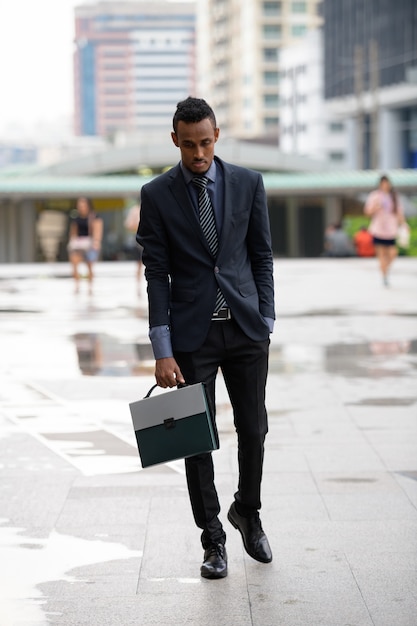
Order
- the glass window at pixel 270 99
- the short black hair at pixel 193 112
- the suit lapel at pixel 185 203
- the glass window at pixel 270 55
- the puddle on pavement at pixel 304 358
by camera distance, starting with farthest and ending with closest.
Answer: the glass window at pixel 270 99
the glass window at pixel 270 55
the puddle on pavement at pixel 304 358
the suit lapel at pixel 185 203
the short black hair at pixel 193 112

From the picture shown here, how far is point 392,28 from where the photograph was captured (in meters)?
81.6

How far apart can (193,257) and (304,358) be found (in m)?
7.59

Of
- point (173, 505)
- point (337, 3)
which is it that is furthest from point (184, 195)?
point (337, 3)

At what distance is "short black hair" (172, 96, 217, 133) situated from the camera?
4.68 meters

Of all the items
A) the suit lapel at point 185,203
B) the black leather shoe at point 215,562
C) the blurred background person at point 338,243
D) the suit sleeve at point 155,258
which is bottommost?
the blurred background person at point 338,243

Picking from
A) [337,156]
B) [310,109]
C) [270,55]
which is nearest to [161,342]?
[337,156]

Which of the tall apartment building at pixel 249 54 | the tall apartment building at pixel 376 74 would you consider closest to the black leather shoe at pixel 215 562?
the tall apartment building at pixel 376 74

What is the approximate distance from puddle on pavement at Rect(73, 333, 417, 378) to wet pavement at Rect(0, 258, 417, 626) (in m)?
0.03

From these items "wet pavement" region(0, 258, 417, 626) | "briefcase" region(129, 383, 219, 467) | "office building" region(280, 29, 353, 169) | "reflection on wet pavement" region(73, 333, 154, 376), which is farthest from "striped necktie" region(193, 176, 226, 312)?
"office building" region(280, 29, 353, 169)

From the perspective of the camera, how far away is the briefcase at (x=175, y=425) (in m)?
4.76

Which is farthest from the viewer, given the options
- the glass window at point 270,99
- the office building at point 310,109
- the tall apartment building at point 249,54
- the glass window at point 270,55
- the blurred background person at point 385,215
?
the glass window at point 270,99

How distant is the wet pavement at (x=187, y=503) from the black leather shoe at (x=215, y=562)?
4cm

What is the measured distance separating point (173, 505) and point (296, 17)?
14991 cm

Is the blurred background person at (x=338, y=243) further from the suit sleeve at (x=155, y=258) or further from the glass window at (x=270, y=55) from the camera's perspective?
the glass window at (x=270, y=55)
